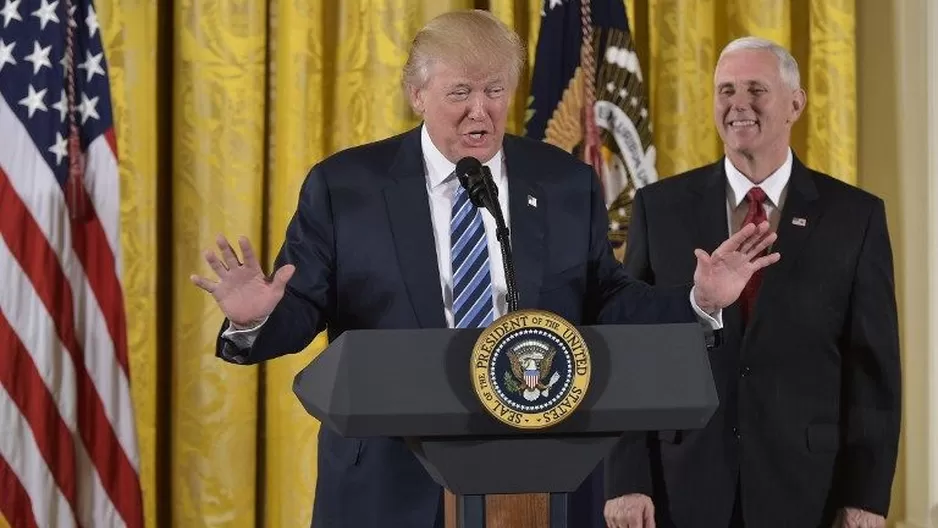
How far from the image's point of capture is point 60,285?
363cm

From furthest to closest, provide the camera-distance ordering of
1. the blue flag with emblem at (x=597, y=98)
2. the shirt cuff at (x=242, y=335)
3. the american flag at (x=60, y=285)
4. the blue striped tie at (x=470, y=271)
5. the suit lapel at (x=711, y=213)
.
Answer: the blue flag with emblem at (x=597, y=98)
the american flag at (x=60, y=285)
the suit lapel at (x=711, y=213)
the blue striped tie at (x=470, y=271)
the shirt cuff at (x=242, y=335)

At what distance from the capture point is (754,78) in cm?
289

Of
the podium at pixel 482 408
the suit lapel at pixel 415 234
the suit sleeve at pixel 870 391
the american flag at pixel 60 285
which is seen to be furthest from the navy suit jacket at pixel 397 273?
the american flag at pixel 60 285

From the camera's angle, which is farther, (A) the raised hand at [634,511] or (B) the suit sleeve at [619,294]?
(A) the raised hand at [634,511]

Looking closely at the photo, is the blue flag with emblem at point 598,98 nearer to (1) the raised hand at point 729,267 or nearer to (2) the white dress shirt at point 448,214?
(2) the white dress shirt at point 448,214

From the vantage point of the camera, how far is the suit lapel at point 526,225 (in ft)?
6.89

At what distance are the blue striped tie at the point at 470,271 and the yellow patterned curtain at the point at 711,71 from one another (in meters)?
2.01

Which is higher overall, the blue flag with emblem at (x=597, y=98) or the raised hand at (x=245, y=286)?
the blue flag with emblem at (x=597, y=98)

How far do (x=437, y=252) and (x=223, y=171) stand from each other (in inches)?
73.1

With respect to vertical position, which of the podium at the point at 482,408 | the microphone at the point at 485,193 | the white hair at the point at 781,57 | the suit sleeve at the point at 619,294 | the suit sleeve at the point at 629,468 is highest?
the white hair at the point at 781,57

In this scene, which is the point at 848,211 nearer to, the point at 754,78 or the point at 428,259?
the point at 754,78

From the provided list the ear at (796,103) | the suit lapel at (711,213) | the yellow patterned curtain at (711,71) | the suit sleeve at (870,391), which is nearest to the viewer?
the suit sleeve at (870,391)

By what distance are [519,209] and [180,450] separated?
2.07 m

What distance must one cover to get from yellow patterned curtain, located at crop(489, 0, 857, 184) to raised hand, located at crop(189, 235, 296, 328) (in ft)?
7.58
